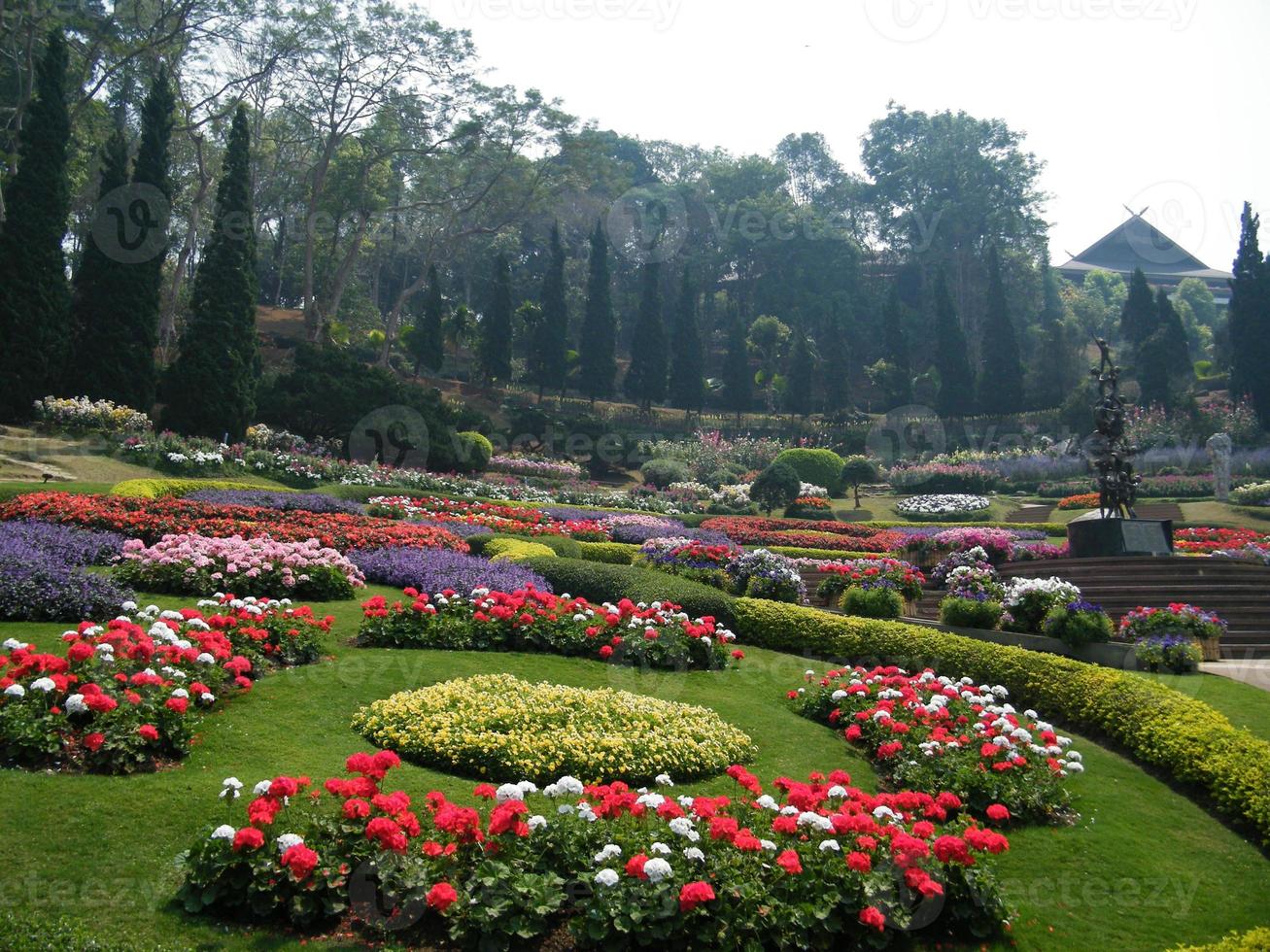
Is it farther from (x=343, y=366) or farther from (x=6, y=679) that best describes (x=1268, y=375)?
(x=6, y=679)

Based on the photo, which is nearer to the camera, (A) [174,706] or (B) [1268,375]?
(A) [174,706]

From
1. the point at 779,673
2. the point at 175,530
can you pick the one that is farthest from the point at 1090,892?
the point at 175,530

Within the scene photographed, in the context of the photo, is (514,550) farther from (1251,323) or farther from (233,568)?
(1251,323)

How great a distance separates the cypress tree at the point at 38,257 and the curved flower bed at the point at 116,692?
60.0 feet

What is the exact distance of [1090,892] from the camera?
5484mm

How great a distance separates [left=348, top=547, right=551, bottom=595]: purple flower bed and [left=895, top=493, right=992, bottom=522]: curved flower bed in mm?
20122

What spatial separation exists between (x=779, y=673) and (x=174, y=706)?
5.82 metres

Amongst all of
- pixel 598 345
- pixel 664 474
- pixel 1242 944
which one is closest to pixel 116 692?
pixel 1242 944

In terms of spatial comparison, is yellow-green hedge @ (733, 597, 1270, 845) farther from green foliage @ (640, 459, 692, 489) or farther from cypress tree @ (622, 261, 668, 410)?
cypress tree @ (622, 261, 668, 410)

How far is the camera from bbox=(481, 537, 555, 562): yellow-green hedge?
13.6 m

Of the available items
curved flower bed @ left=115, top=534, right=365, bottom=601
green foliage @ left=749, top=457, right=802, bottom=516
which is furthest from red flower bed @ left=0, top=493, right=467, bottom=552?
green foliage @ left=749, top=457, right=802, bottom=516

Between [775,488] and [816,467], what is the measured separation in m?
6.27

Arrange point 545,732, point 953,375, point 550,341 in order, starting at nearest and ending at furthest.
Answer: point 545,732 < point 550,341 < point 953,375

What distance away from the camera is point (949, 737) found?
728cm
